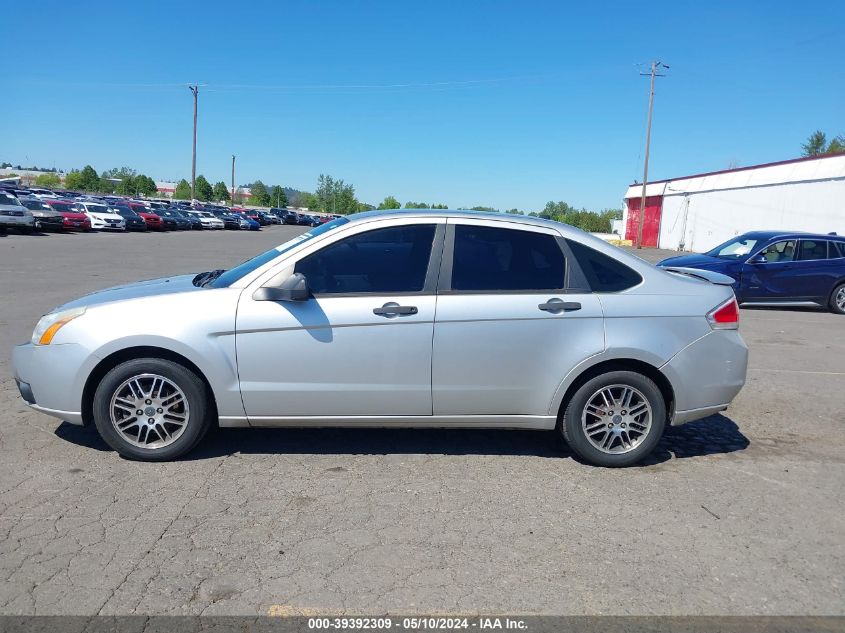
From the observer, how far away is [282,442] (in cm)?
537

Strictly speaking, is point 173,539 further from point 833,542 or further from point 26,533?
point 833,542

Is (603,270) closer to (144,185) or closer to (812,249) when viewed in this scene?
(812,249)

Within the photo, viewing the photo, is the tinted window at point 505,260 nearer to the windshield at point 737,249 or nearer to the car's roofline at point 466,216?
the car's roofline at point 466,216

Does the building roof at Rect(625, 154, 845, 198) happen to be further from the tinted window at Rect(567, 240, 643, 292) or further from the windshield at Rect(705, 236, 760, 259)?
the tinted window at Rect(567, 240, 643, 292)

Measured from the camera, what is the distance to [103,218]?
135ft

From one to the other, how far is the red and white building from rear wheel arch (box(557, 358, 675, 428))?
3056cm

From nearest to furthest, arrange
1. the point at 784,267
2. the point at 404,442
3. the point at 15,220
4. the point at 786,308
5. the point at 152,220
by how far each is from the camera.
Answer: the point at 404,442 < the point at 784,267 < the point at 786,308 < the point at 15,220 < the point at 152,220

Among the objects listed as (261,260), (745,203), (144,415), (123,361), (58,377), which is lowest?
(144,415)

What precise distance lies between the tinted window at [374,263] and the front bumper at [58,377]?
1.54m

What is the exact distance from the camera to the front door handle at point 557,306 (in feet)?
16.1

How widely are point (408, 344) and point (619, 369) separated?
1488mm

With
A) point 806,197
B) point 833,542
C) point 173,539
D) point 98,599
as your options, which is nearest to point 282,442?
point 173,539

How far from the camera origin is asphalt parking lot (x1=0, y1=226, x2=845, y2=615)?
3.36 metres

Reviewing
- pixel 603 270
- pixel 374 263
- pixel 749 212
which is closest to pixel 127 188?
pixel 749 212
